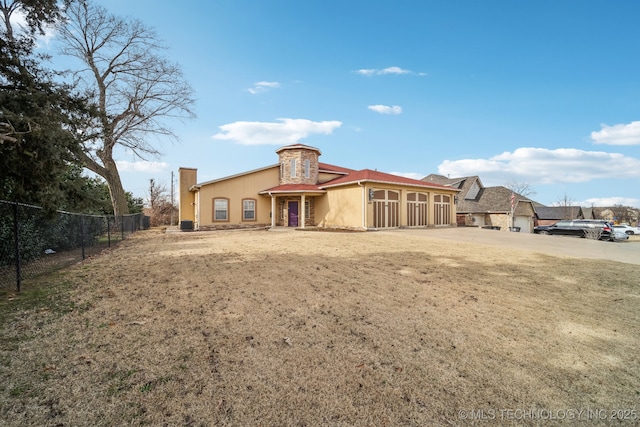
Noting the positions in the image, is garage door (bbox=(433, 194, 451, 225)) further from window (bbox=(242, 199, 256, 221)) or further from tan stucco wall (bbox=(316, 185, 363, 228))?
window (bbox=(242, 199, 256, 221))

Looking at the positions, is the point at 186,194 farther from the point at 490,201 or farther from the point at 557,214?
the point at 557,214

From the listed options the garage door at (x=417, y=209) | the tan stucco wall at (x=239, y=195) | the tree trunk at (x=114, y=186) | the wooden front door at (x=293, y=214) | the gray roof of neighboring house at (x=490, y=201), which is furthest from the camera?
the gray roof of neighboring house at (x=490, y=201)

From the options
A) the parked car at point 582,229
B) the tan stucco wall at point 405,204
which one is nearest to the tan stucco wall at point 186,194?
the tan stucco wall at point 405,204

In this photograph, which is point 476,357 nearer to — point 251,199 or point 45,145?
point 45,145

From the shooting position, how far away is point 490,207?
107 ft

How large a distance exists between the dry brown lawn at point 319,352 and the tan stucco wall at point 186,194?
20611mm

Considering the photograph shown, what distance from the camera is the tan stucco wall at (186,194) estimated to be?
25.5m

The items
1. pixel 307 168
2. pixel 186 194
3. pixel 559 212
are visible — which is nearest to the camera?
pixel 307 168

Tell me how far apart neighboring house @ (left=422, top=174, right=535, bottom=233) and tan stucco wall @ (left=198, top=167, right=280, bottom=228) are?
20.7m

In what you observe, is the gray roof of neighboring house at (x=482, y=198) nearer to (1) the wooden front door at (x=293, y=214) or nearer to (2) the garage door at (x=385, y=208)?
(2) the garage door at (x=385, y=208)

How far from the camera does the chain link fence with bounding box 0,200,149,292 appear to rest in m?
6.16

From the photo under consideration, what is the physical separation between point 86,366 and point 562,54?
18.8m

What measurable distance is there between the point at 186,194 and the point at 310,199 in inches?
446

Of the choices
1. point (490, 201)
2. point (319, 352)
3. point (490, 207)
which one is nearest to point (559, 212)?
point (490, 201)
